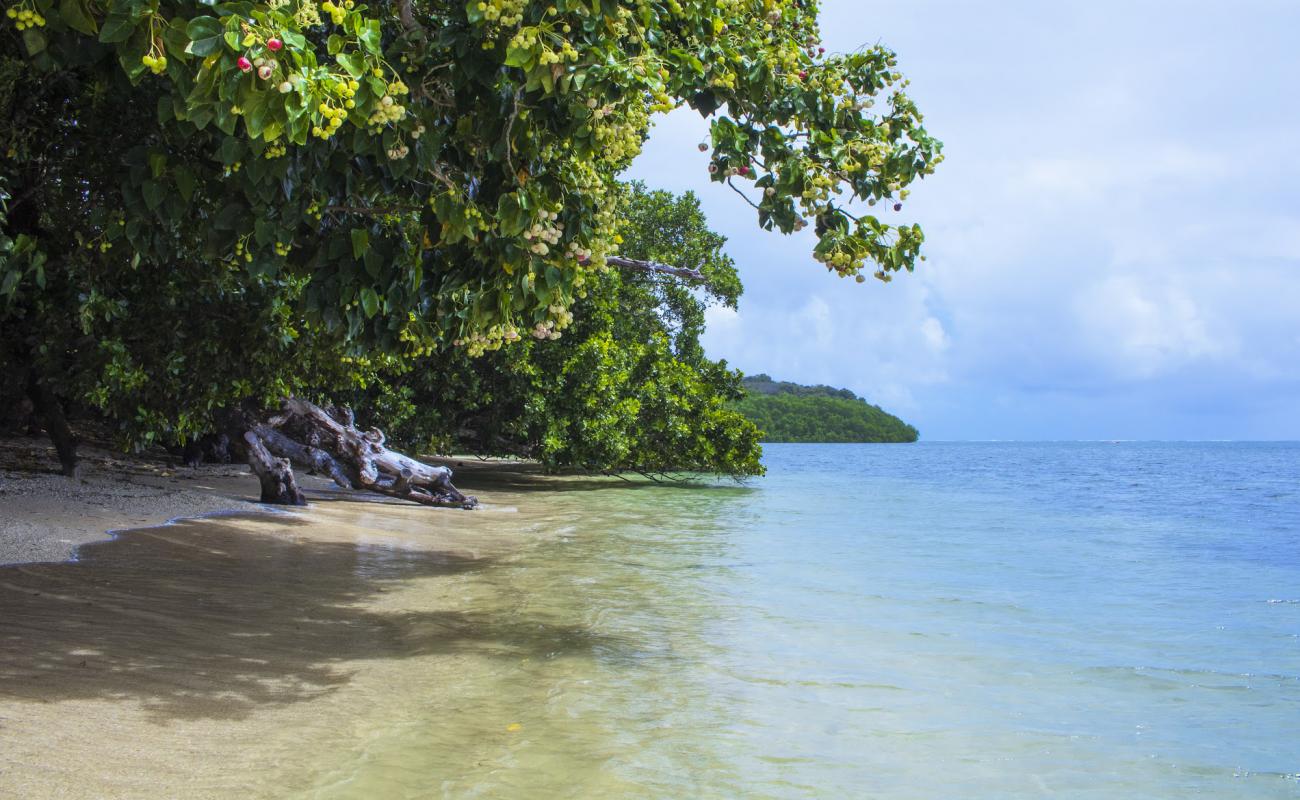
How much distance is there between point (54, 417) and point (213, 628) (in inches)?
315

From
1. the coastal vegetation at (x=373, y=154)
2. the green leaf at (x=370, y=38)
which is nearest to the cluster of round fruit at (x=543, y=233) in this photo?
the coastal vegetation at (x=373, y=154)

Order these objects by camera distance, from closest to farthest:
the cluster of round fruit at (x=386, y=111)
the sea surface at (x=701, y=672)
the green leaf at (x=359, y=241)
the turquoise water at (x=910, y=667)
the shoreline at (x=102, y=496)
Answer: the cluster of round fruit at (x=386, y=111) < the sea surface at (x=701, y=672) < the turquoise water at (x=910, y=667) < the green leaf at (x=359, y=241) < the shoreline at (x=102, y=496)

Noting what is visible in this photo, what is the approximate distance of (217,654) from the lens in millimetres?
6359

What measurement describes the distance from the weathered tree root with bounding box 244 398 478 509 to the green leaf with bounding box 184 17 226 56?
38.9 feet

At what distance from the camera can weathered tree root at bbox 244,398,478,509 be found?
14.9 meters

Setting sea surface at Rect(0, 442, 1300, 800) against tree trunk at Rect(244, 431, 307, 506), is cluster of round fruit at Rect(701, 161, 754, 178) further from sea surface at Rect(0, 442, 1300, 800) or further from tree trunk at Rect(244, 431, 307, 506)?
tree trunk at Rect(244, 431, 307, 506)

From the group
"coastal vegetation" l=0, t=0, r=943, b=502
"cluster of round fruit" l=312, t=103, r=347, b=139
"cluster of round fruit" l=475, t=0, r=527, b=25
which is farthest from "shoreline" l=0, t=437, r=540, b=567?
"cluster of round fruit" l=475, t=0, r=527, b=25

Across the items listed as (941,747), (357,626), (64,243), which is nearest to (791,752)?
(941,747)

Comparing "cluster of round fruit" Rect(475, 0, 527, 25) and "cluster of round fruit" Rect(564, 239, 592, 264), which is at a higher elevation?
"cluster of round fruit" Rect(475, 0, 527, 25)

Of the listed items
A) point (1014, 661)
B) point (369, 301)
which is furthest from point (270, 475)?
point (1014, 661)

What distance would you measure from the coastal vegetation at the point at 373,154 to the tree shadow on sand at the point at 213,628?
89.9 inches

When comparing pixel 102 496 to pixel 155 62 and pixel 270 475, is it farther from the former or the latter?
pixel 155 62

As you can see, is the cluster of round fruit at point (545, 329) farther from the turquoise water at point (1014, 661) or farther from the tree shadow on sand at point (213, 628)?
the turquoise water at point (1014, 661)

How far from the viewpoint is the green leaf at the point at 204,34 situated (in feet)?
12.7
